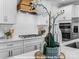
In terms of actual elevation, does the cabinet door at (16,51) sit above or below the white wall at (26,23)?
below

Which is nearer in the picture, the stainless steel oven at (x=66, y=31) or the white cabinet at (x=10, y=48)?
the white cabinet at (x=10, y=48)

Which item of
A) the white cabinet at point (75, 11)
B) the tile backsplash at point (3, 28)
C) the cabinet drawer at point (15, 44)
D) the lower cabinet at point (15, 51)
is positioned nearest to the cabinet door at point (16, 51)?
the lower cabinet at point (15, 51)

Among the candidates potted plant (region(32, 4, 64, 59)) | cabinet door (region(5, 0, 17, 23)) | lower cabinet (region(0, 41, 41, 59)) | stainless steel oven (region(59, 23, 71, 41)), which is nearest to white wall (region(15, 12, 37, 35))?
cabinet door (region(5, 0, 17, 23))

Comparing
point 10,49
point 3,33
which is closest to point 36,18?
point 3,33

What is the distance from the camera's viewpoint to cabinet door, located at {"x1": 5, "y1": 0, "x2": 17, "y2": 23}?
377cm

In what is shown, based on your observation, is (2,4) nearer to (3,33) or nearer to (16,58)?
(3,33)

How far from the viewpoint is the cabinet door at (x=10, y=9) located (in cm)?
377

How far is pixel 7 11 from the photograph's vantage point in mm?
3775

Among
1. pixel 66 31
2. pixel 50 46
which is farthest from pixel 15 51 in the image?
pixel 66 31

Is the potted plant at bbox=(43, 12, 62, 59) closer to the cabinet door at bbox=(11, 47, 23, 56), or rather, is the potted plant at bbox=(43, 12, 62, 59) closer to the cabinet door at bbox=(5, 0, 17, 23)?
the cabinet door at bbox=(11, 47, 23, 56)

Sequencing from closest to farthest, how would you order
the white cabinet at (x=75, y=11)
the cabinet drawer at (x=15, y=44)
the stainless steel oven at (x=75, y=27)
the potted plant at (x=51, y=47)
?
the potted plant at (x=51, y=47), the cabinet drawer at (x=15, y=44), the stainless steel oven at (x=75, y=27), the white cabinet at (x=75, y=11)

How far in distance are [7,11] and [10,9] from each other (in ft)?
0.47

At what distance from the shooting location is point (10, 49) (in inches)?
136

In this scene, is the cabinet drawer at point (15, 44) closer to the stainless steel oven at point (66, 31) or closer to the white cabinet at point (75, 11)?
the stainless steel oven at point (66, 31)
